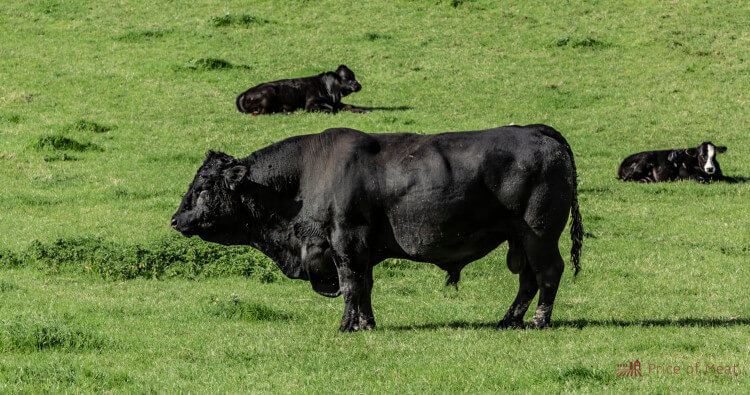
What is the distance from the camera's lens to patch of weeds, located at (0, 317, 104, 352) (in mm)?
8805

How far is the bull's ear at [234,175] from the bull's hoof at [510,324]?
3589 millimetres

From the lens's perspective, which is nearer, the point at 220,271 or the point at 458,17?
the point at 220,271

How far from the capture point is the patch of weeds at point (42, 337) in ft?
28.9

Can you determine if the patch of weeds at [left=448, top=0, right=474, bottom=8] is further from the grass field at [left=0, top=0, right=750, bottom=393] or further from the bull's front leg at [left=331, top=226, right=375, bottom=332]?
the bull's front leg at [left=331, top=226, right=375, bottom=332]

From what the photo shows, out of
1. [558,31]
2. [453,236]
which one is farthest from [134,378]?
[558,31]

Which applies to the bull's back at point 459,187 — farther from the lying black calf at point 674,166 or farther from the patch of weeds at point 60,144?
the patch of weeds at point 60,144

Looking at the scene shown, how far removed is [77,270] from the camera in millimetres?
13523

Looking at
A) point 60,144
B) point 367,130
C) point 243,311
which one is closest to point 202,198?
point 243,311

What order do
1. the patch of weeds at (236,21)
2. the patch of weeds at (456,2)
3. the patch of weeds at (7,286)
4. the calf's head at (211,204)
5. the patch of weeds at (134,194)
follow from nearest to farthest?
the calf's head at (211,204) → the patch of weeds at (7,286) → the patch of weeds at (134,194) → the patch of weeds at (236,21) → the patch of weeds at (456,2)

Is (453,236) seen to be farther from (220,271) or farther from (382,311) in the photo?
(220,271)

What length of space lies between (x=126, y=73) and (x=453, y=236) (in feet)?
70.7

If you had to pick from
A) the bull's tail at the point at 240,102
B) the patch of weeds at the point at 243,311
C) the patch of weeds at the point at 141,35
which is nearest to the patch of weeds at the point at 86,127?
the bull's tail at the point at 240,102

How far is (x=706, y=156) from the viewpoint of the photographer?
814 inches

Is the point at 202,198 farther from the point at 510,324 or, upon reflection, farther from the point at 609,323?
the point at 609,323
